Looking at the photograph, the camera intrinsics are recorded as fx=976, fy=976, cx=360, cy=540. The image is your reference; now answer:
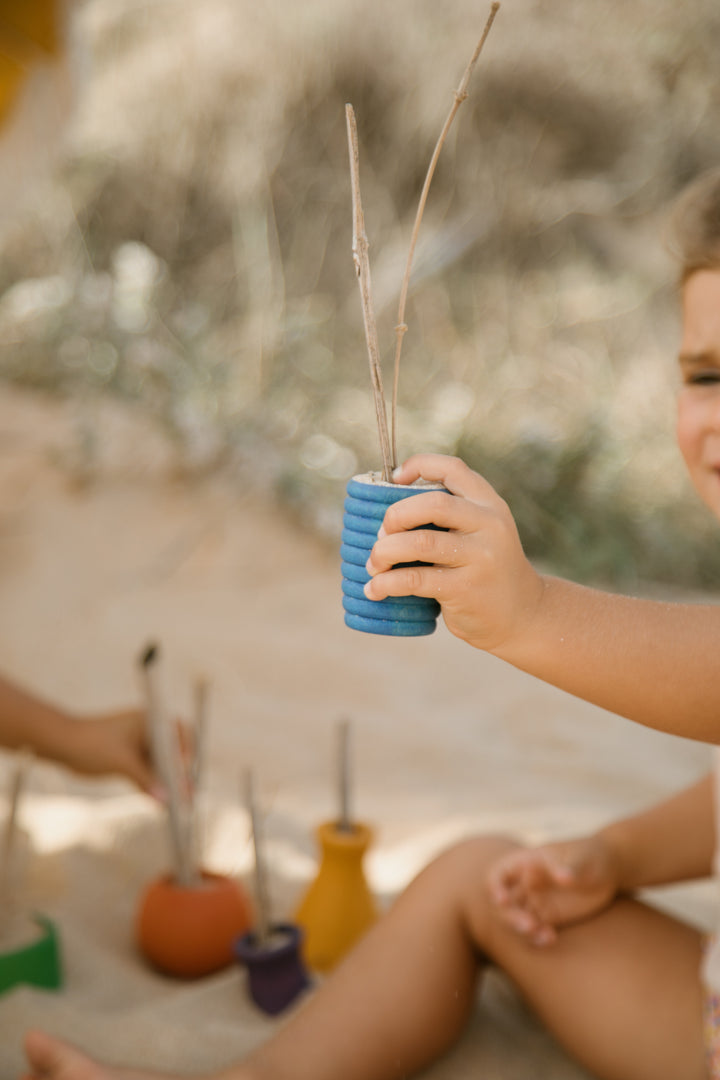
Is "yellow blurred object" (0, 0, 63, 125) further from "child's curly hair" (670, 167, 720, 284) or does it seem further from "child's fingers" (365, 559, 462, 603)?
"child's fingers" (365, 559, 462, 603)

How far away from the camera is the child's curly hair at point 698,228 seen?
0.90 m

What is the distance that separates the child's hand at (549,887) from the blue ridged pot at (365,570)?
54 cm

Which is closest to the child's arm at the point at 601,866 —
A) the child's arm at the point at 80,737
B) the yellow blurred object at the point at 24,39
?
the child's arm at the point at 80,737

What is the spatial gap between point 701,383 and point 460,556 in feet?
1.39

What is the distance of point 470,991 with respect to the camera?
1108mm

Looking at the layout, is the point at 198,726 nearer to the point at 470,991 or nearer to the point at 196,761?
the point at 196,761

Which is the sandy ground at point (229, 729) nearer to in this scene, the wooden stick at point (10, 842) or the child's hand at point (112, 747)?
the wooden stick at point (10, 842)

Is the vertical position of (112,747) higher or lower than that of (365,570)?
lower

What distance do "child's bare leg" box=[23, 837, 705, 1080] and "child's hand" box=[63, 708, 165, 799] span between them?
15.7 inches

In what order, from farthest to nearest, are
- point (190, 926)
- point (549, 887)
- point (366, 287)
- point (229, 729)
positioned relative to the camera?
point (229, 729)
point (190, 926)
point (549, 887)
point (366, 287)

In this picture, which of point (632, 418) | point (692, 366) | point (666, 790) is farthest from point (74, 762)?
point (632, 418)

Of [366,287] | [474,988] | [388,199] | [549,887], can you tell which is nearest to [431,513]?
[366,287]

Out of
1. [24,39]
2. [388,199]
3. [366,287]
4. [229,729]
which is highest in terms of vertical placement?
[388,199]

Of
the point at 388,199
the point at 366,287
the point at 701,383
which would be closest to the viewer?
the point at 366,287
